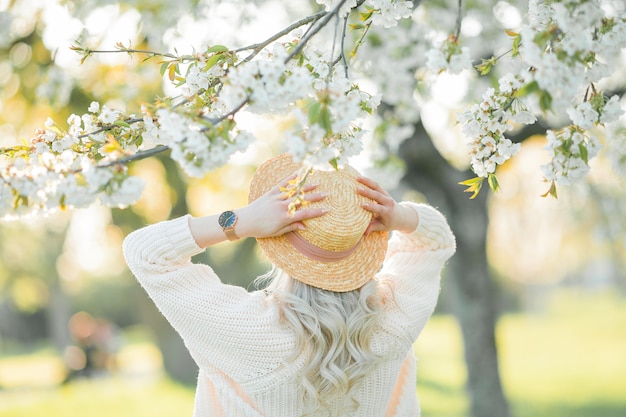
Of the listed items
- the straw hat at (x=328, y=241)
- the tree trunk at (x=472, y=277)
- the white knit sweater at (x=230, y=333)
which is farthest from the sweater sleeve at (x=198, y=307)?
the tree trunk at (x=472, y=277)

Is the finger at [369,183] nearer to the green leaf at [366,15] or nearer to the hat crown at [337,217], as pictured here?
the hat crown at [337,217]

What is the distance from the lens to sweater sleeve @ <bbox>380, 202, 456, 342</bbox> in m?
2.30

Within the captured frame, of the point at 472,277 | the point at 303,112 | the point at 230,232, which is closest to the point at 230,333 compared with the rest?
the point at 230,232

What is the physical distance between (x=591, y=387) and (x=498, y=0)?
631 cm

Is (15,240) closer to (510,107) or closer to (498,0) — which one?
(498,0)

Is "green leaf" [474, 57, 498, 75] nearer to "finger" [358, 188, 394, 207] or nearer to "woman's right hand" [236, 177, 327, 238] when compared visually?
"finger" [358, 188, 394, 207]

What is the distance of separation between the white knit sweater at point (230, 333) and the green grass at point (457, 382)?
1437mm

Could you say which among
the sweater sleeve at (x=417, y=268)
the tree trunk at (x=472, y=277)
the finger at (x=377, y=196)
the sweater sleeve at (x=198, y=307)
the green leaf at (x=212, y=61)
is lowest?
the tree trunk at (x=472, y=277)

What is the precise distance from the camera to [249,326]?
205 centimetres

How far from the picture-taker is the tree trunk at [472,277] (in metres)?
5.06

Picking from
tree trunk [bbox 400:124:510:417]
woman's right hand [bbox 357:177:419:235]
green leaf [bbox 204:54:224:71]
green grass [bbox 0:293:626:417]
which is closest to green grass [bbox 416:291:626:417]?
green grass [bbox 0:293:626:417]

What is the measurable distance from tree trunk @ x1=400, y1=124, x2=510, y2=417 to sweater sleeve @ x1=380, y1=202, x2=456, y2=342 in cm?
251

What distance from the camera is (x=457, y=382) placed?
10734 mm

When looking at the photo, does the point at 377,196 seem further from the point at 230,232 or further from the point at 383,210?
the point at 230,232
